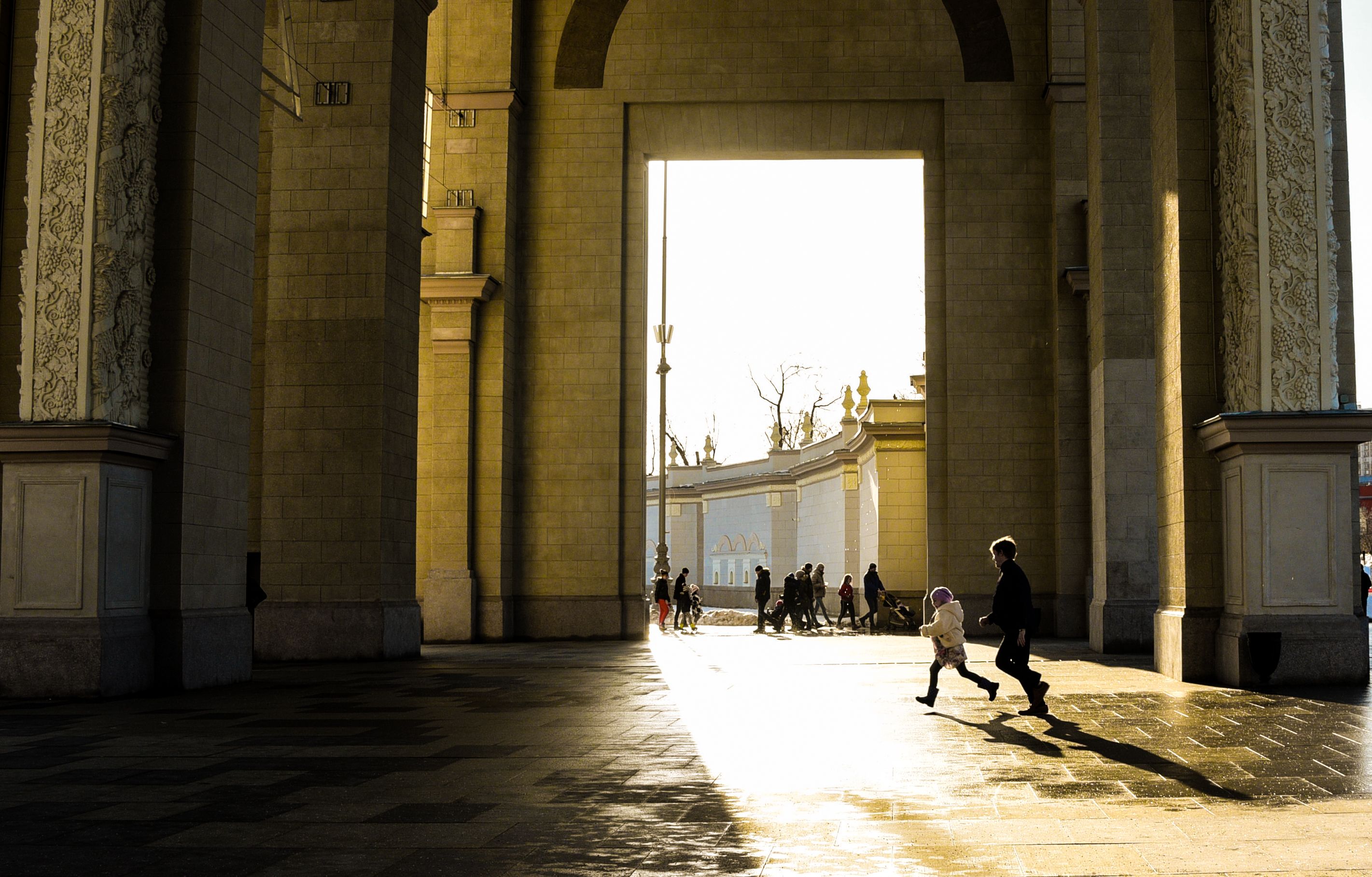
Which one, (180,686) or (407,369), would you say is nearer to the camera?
(180,686)

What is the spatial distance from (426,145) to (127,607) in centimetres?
1417

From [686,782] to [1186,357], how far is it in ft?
29.8

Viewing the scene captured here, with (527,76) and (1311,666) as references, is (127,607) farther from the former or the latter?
(527,76)

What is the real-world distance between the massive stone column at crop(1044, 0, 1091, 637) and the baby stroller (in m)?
4.29

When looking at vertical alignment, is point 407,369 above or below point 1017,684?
above

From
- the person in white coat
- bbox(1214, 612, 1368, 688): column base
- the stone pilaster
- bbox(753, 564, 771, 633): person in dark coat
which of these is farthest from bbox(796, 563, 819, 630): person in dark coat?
the person in white coat

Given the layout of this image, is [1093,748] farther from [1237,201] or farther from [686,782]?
[1237,201]

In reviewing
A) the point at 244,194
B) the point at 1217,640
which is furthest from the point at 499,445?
the point at 1217,640

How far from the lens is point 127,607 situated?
41.8ft

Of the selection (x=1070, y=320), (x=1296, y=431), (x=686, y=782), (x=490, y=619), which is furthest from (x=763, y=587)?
(x=686, y=782)

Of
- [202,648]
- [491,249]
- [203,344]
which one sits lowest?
[202,648]

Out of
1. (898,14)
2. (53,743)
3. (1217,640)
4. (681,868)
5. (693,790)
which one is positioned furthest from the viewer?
(898,14)

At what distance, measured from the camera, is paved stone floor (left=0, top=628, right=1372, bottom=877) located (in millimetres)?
5648

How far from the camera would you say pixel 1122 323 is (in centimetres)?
1905
